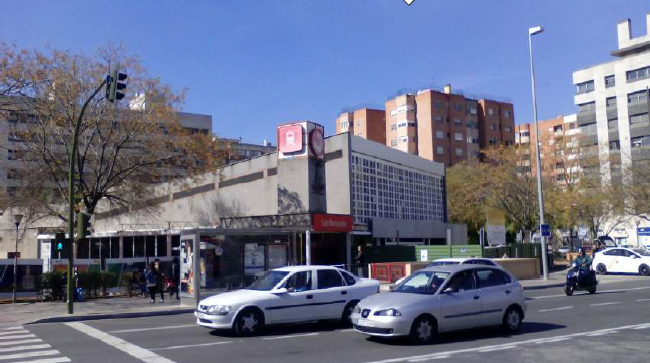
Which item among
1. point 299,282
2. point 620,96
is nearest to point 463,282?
point 299,282

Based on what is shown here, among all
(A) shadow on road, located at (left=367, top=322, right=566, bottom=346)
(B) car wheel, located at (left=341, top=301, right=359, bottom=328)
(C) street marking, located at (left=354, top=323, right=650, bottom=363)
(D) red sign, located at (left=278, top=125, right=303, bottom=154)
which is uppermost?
(D) red sign, located at (left=278, top=125, right=303, bottom=154)

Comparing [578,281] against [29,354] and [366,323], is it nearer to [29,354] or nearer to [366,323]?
[366,323]

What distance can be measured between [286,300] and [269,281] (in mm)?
772

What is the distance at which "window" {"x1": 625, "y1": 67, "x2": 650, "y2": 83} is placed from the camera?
67.7 m

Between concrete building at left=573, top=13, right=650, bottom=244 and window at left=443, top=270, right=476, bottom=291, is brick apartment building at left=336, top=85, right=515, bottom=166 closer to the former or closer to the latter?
concrete building at left=573, top=13, right=650, bottom=244

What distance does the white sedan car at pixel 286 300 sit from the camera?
43.3 feet

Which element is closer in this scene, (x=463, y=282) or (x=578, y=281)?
(x=463, y=282)

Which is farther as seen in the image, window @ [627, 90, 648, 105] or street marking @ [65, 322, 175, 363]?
window @ [627, 90, 648, 105]

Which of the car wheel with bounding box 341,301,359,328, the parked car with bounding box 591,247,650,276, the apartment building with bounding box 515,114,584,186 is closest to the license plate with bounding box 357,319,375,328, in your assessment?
the car wheel with bounding box 341,301,359,328

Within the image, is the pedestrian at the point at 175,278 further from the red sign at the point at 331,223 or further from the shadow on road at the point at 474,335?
the shadow on road at the point at 474,335

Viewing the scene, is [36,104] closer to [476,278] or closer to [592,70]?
[476,278]

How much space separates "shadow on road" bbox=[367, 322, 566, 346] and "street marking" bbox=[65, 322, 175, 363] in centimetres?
423

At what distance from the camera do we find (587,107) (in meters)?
74.6

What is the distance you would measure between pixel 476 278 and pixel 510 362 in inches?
118
